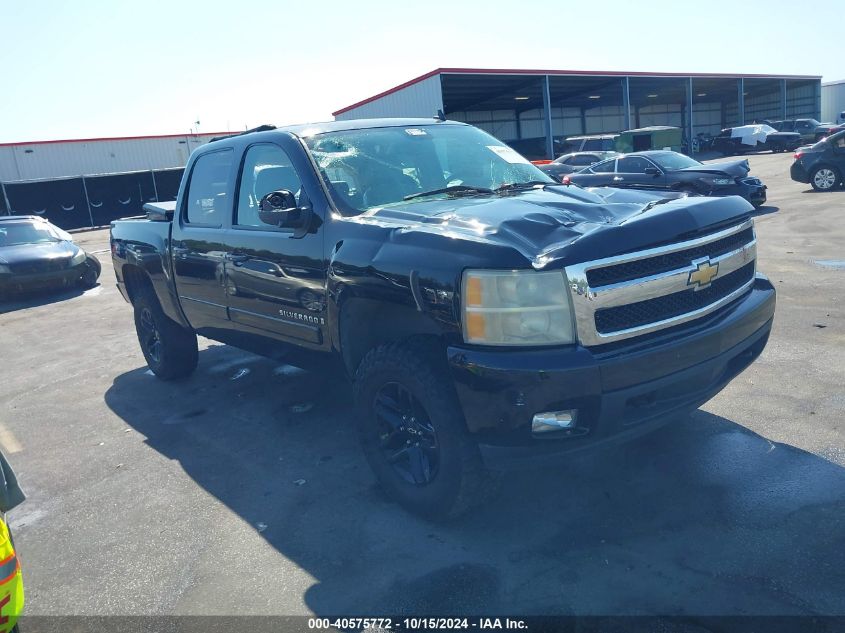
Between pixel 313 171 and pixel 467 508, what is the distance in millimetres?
2063

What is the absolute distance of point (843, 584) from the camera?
8.95 feet

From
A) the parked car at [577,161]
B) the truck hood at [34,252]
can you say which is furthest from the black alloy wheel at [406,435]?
the parked car at [577,161]

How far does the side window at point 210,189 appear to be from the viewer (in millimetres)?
4918

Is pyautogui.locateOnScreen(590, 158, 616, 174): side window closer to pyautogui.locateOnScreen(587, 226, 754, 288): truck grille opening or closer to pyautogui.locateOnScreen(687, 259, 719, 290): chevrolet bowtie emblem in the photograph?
pyautogui.locateOnScreen(587, 226, 754, 288): truck grille opening

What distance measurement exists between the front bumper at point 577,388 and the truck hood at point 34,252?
11.2m

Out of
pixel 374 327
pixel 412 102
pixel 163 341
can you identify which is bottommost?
pixel 163 341

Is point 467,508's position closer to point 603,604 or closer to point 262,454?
point 603,604

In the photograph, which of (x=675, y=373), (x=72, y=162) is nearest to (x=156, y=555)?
(x=675, y=373)

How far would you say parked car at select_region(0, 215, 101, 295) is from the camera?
38.5 ft

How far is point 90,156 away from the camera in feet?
118

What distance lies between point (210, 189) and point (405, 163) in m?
1.66

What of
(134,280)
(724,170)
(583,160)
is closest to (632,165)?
(724,170)

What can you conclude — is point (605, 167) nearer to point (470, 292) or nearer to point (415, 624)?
point (470, 292)

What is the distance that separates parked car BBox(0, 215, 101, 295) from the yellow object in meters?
10.9
